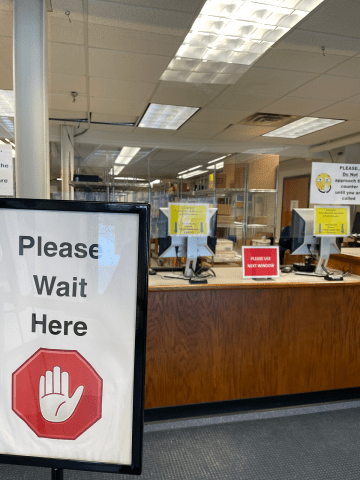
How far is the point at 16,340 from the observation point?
31.3 inches

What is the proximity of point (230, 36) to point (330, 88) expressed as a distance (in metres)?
1.48

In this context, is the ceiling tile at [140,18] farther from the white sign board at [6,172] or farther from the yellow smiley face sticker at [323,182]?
the yellow smiley face sticker at [323,182]

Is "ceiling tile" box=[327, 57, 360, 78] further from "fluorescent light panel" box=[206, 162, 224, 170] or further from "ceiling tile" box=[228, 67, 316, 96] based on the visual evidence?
"fluorescent light panel" box=[206, 162, 224, 170]

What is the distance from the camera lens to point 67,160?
536cm

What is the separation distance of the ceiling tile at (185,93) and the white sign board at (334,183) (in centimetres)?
166

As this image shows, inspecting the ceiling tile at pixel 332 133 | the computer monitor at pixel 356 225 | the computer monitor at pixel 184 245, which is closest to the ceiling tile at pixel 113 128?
the ceiling tile at pixel 332 133

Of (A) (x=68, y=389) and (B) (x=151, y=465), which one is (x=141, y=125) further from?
(A) (x=68, y=389)

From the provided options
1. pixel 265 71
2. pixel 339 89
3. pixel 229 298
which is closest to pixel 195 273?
pixel 229 298

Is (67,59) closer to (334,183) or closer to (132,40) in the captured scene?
(132,40)

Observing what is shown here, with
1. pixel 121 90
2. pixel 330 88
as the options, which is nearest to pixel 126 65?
pixel 121 90

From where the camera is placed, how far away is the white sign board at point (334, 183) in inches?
101

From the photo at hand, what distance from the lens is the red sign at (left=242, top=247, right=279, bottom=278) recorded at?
7.63ft

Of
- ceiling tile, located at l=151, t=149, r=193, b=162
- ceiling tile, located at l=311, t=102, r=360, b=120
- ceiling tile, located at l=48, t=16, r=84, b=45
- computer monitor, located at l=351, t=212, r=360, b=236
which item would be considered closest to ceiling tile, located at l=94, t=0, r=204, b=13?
ceiling tile, located at l=48, t=16, r=84, b=45

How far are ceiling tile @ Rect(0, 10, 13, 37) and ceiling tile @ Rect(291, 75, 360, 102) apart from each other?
271 centimetres
